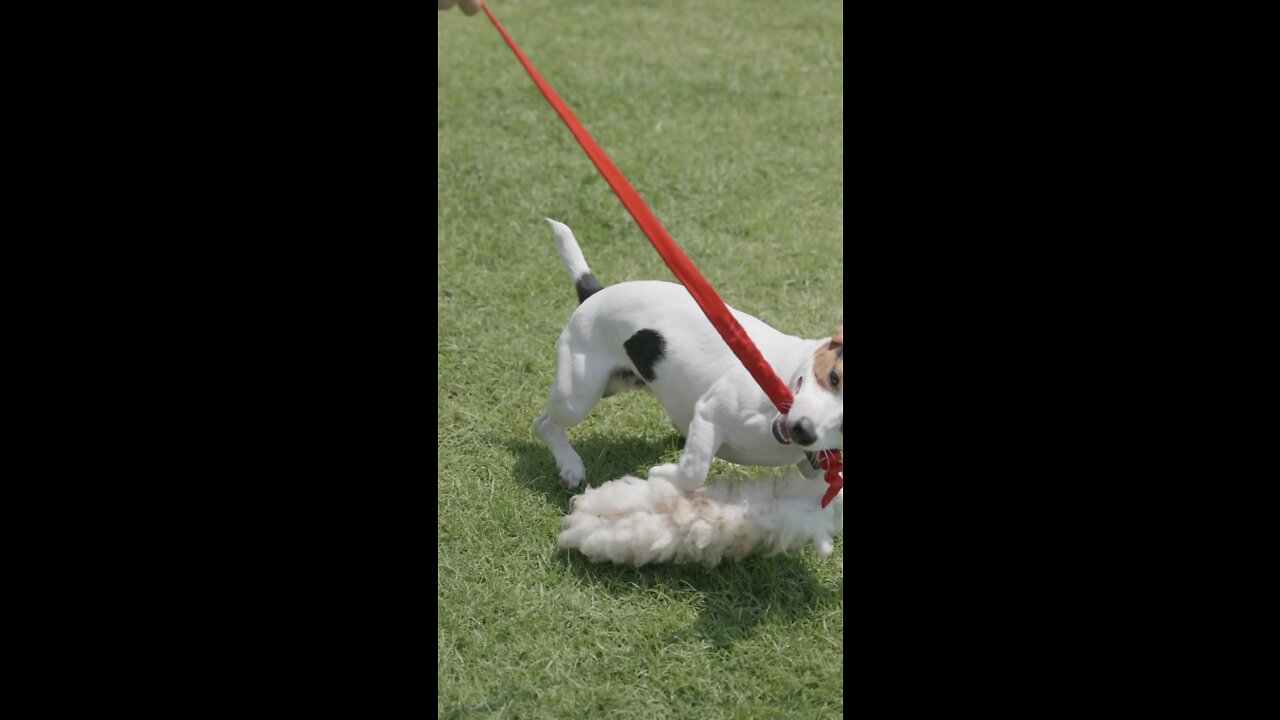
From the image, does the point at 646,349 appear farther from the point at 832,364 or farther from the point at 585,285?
the point at 832,364

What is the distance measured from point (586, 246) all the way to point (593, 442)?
1449mm

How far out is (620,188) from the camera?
8.79ft

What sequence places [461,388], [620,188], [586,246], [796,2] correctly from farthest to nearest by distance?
[796,2] → [586,246] → [461,388] → [620,188]

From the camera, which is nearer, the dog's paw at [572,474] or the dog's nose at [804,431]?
the dog's nose at [804,431]

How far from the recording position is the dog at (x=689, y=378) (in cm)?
279

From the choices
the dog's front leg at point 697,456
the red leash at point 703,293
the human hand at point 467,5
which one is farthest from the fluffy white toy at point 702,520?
the human hand at point 467,5

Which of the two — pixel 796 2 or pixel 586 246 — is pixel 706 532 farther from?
pixel 796 2

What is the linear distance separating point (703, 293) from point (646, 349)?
677 millimetres

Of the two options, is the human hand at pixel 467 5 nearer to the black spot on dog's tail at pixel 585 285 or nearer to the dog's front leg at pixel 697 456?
the black spot on dog's tail at pixel 585 285

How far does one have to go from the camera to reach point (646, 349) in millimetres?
3330

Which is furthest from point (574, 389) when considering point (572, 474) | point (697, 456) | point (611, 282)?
point (611, 282)

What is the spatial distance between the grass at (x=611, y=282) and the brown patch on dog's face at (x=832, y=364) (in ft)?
2.24

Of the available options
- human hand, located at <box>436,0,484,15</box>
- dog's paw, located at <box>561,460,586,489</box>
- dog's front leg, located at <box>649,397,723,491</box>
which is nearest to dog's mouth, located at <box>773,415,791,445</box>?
dog's front leg, located at <box>649,397,723,491</box>

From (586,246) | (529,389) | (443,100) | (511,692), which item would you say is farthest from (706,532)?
(443,100)
